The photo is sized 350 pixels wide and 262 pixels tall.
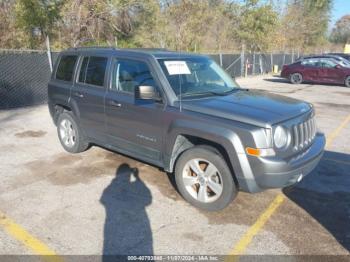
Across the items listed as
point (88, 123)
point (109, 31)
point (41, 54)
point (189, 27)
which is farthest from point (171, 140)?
point (189, 27)

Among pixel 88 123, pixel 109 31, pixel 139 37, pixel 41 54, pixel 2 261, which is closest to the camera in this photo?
pixel 2 261

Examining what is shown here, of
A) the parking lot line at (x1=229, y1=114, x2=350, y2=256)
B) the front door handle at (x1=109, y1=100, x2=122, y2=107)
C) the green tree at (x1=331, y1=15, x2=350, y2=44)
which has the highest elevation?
the green tree at (x1=331, y1=15, x2=350, y2=44)

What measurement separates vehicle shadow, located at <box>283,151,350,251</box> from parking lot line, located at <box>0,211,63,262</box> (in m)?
2.89

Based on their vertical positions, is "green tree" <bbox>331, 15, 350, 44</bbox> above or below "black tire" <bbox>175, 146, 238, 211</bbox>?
above

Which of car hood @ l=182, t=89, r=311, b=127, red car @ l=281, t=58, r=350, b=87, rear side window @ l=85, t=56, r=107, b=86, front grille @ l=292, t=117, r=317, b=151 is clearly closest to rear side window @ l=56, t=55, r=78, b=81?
rear side window @ l=85, t=56, r=107, b=86

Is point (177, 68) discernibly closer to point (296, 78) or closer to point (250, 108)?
point (250, 108)

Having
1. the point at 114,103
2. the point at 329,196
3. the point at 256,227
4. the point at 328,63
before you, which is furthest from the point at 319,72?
the point at 256,227

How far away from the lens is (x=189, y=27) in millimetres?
20062

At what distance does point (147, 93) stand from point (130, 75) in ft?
2.42

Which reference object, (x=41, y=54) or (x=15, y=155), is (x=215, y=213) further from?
(x=41, y=54)

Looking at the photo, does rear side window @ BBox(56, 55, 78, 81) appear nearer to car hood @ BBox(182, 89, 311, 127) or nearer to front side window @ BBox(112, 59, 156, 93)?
front side window @ BBox(112, 59, 156, 93)

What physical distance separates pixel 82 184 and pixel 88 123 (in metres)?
1.13

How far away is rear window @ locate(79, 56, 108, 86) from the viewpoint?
5.04 metres

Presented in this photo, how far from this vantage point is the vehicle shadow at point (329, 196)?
146 inches
